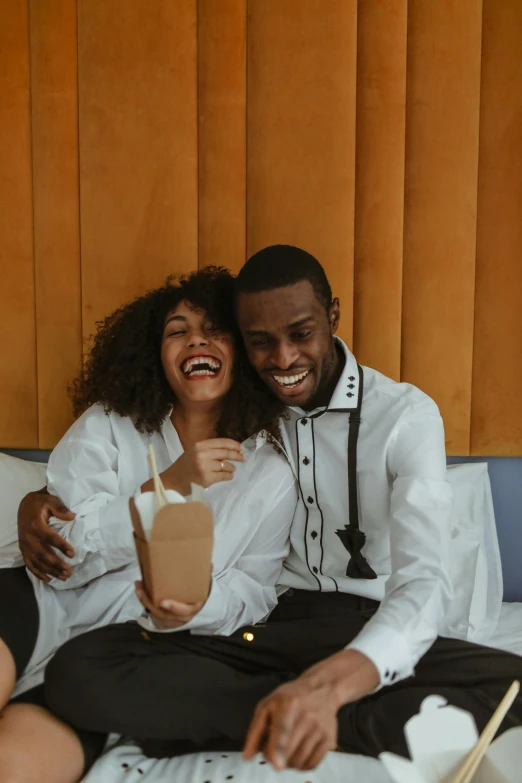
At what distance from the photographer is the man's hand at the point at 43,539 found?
4.17 ft

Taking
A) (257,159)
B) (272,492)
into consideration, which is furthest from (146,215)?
(272,492)

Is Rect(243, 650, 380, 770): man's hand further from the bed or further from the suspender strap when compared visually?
the suspender strap

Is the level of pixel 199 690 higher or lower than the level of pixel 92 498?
lower

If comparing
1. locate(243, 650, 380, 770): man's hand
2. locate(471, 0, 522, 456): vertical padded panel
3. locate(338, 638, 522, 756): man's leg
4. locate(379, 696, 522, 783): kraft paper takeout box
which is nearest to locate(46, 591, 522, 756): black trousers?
locate(338, 638, 522, 756): man's leg

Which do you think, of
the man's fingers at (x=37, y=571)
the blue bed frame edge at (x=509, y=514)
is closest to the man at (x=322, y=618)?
the man's fingers at (x=37, y=571)

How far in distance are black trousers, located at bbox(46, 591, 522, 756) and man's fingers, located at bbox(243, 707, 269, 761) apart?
272 millimetres

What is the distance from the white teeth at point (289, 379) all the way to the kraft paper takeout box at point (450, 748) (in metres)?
0.72

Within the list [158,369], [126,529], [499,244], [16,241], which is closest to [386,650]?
[126,529]

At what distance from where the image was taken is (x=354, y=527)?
4.43ft

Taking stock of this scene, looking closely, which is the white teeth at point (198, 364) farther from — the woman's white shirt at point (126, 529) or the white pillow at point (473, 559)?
the white pillow at point (473, 559)

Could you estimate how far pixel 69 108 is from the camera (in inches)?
69.4

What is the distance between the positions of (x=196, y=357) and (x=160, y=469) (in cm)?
25

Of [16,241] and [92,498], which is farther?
[16,241]

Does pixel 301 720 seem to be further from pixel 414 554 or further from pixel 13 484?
pixel 13 484
